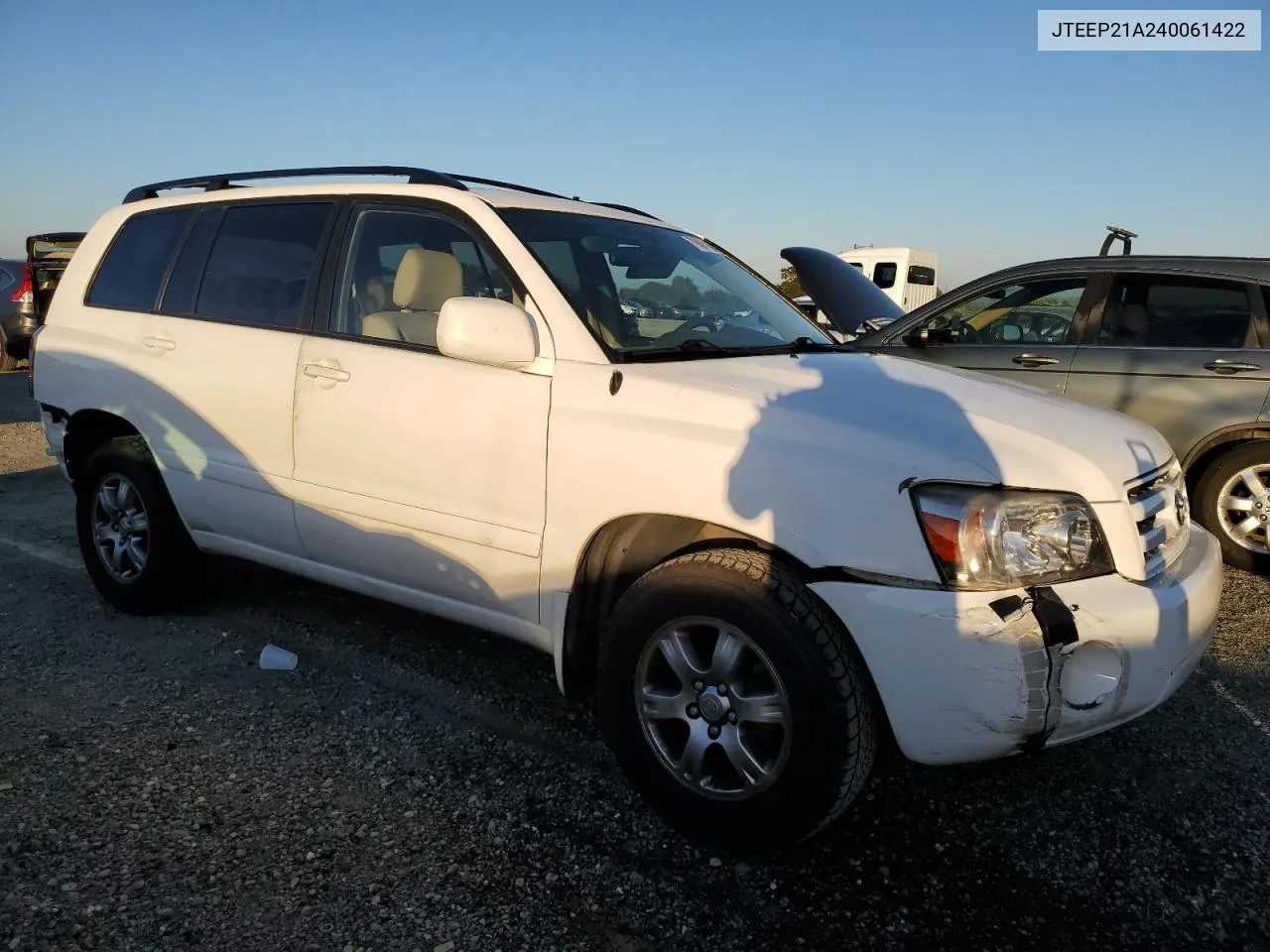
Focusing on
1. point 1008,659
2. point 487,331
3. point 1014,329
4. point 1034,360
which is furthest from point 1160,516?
point 1014,329

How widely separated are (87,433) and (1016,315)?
5.13 metres

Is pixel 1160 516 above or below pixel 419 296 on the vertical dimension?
below

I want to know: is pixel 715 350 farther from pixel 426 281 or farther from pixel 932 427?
pixel 426 281

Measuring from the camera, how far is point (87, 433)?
14.0 feet

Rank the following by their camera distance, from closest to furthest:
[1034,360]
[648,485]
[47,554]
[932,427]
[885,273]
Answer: [932,427], [648,485], [47,554], [1034,360], [885,273]

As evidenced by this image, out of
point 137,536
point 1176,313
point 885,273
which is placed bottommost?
point 137,536

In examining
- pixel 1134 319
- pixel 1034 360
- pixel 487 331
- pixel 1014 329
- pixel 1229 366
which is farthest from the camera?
pixel 1014 329

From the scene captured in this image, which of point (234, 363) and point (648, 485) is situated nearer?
point (648, 485)

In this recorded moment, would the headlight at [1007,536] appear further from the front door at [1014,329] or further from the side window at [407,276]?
the front door at [1014,329]

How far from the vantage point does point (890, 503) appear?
7.26ft

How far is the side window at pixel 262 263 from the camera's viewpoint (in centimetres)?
354

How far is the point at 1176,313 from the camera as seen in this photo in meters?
5.25

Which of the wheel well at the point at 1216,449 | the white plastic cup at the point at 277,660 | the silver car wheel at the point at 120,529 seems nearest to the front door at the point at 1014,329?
the wheel well at the point at 1216,449

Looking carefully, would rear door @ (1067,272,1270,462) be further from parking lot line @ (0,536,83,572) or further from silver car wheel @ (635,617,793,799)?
parking lot line @ (0,536,83,572)
